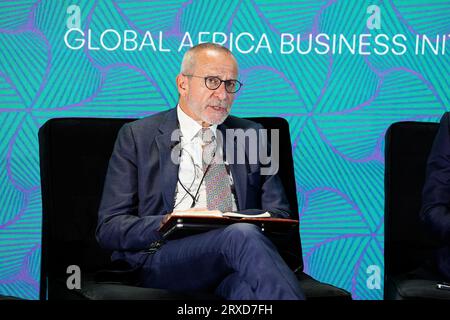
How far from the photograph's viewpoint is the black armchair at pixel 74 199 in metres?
3.72

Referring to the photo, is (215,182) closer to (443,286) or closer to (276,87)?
(276,87)

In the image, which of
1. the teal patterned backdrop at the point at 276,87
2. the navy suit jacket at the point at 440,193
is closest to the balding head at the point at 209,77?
the teal patterned backdrop at the point at 276,87

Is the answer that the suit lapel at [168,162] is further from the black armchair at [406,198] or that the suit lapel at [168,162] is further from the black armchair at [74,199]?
the black armchair at [406,198]

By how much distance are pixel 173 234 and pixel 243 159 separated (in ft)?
2.14

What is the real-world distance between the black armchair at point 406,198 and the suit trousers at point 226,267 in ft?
3.12

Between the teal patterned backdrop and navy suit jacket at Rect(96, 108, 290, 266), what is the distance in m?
0.54

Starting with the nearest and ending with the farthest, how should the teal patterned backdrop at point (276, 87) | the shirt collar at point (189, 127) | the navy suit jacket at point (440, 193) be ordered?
the navy suit jacket at point (440, 193) → the shirt collar at point (189, 127) → the teal patterned backdrop at point (276, 87)

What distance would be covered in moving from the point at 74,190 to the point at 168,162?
1.39ft

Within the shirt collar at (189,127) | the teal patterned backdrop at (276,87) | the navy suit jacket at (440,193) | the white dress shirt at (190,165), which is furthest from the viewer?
the teal patterned backdrop at (276,87)

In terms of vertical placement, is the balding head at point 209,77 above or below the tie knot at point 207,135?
above

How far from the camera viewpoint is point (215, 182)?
3.81 meters

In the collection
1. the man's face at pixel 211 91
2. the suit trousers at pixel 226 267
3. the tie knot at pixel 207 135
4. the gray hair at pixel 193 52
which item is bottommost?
the suit trousers at pixel 226 267

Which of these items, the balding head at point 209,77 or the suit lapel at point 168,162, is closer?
the suit lapel at point 168,162
